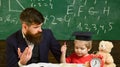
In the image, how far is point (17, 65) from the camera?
2.71 m

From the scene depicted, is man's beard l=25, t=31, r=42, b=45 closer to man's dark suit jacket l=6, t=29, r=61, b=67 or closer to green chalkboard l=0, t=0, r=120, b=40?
man's dark suit jacket l=6, t=29, r=61, b=67

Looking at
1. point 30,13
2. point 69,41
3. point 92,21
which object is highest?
point 30,13

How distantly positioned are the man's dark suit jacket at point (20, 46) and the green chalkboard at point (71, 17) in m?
0.98

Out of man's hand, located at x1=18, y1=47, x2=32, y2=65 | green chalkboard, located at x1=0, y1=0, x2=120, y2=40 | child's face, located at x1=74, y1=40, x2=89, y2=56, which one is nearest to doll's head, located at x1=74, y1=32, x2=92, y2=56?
child's face, located at x1=74, y1=40, x2=89, y2=56

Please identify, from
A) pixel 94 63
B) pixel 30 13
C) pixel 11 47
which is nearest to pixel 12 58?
pixel 11 47

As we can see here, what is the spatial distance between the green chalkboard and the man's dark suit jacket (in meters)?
0.98

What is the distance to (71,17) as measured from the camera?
13.3ft

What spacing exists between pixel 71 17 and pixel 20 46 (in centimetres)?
136

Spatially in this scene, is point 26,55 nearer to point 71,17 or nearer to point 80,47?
point 80,47

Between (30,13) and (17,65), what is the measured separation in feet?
1.59

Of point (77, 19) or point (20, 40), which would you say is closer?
point (20, 40)

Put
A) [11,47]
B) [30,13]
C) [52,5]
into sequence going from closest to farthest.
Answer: [30,13] → [11,47] → [52,5]

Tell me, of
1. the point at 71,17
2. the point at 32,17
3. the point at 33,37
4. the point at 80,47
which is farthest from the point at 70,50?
the point at 32,17

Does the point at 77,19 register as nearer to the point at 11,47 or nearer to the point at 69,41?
the point at 69,41
